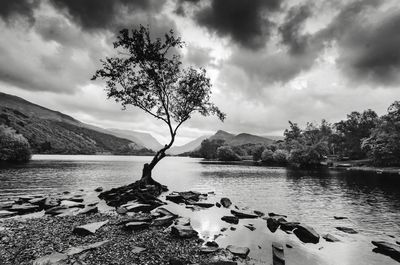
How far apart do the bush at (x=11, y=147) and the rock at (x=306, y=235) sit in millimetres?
129492

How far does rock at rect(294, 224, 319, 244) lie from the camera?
17.7 m

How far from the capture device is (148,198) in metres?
29.6

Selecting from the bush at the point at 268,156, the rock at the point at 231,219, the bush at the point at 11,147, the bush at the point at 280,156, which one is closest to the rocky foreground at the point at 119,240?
the rock at the point at 231,219

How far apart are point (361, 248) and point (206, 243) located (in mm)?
12499

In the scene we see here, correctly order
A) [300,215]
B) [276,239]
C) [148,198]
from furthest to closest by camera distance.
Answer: [148,198] → [300,215] → [276,239]

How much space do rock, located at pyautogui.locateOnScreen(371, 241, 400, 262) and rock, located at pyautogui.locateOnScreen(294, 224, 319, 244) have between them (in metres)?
4.05

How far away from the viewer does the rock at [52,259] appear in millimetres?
10595

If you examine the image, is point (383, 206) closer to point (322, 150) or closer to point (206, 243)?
point (206, 243)

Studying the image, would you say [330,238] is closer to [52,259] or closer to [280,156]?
[52,259]

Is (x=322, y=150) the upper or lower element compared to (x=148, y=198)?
upper

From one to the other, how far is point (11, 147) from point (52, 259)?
123m

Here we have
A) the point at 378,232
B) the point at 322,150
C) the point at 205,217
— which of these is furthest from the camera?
the point at 322,150

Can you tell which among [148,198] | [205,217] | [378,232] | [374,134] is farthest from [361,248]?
[374,134]

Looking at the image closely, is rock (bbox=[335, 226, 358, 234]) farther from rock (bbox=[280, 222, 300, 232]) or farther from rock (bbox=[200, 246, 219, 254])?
rock (bbox=[200, 246, 219, 254])
